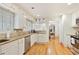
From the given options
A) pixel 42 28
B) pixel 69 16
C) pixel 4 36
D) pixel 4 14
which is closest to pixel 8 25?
pixel 4 14

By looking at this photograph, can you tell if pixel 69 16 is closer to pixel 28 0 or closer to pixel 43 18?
pixel 43 18

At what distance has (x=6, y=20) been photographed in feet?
16.3

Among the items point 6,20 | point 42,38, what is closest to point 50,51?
point 6,20

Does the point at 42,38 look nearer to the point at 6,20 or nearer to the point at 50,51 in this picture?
the point at 50,51

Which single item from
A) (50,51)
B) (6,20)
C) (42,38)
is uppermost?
(6,20)

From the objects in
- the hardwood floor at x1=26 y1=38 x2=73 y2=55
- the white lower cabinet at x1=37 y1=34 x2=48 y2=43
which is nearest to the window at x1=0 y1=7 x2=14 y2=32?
the hardwood floor at x1=26 y1=38 x2=73 y2=55

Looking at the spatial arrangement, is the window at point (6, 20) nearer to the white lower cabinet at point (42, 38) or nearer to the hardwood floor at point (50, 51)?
the hardwood floor at point (50, 51)

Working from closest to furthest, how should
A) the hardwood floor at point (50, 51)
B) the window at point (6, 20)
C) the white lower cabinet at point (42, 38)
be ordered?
the window at point (6, 20) < the hardwood floor at point (50, 51) < the white lower cabinet at point (42, 38)

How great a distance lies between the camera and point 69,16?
24.3 ft

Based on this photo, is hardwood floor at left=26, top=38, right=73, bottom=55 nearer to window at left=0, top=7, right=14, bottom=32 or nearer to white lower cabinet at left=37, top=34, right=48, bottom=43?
window at left=0, top=7, right=14, bottom=32

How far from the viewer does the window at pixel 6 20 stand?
4.47 meters

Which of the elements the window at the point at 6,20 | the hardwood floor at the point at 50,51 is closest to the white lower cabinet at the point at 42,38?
the hardwood floor at the point at 50,51
